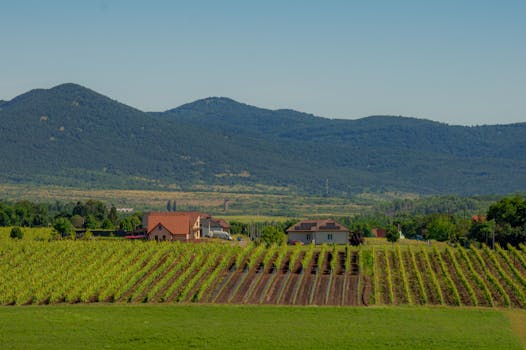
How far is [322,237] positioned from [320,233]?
61cm

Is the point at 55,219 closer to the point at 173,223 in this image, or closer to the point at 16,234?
the point at 16,234

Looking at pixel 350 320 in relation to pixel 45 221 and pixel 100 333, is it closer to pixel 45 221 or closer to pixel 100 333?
pixel 100 333

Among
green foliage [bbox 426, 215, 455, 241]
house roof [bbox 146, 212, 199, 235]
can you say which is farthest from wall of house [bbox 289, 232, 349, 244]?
green foliage [bbox 426, 215, 455, 241]

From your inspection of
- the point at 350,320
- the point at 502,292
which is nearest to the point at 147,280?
the point at 350,320

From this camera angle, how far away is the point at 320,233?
126688 mm

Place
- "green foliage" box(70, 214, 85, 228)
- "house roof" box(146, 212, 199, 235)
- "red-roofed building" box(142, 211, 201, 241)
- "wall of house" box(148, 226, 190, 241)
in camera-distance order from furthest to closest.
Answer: "green foliage" box(70, 214, 85, 228) → "house roof" box(146, 212, 199, 235) → "red-roofed building" box(142, 211, 201, 241) → "wall of house" box(148, 226, 190, 241)

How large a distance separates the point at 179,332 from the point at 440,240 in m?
82.7

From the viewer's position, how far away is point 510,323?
60406 millimetres

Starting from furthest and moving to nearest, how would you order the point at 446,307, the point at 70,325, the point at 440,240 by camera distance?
the point at 440,240 < the point at 446,307 < the point at 70,325

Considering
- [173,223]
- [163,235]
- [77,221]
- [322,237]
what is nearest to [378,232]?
[322,237]

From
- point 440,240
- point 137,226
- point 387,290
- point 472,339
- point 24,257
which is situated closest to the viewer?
point 472,339

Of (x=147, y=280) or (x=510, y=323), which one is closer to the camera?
(x=510, y=323)

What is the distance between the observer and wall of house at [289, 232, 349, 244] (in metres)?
126

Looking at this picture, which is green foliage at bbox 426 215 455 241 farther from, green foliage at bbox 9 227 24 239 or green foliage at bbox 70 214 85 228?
green foliage at bbox 9 227 24 239
